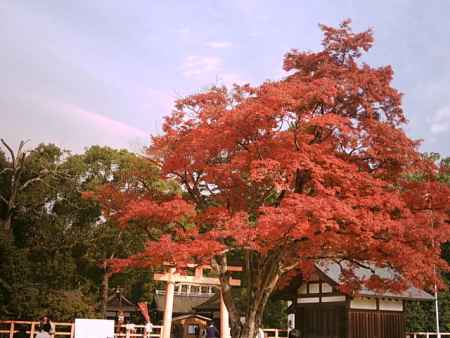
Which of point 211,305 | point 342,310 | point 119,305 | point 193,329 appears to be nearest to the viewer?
point 342,310

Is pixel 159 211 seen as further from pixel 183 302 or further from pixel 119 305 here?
pixel 183 302

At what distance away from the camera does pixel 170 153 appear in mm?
15539

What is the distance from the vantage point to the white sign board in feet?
59.6

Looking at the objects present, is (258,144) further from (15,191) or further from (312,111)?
(15,191)

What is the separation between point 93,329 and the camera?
18375 mm

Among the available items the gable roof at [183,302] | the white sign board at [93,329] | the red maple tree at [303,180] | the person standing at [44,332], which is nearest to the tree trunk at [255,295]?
the red maple tree at [303,180]

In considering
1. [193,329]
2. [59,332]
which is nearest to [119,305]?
[193,329]

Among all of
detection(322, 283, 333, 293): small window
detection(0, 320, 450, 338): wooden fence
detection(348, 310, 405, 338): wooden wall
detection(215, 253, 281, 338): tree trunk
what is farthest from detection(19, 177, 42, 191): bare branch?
detection(348, 310, 405, 338): wooden wall

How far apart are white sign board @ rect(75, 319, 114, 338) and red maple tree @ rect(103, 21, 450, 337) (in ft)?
16.1

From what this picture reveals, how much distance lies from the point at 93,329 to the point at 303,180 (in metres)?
9.41

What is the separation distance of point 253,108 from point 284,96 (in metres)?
0.86

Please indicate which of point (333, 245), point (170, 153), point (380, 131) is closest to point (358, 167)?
point (380, 131)

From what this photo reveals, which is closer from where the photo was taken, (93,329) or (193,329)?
(93,329)

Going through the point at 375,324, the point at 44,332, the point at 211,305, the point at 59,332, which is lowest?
the point at 59,332
